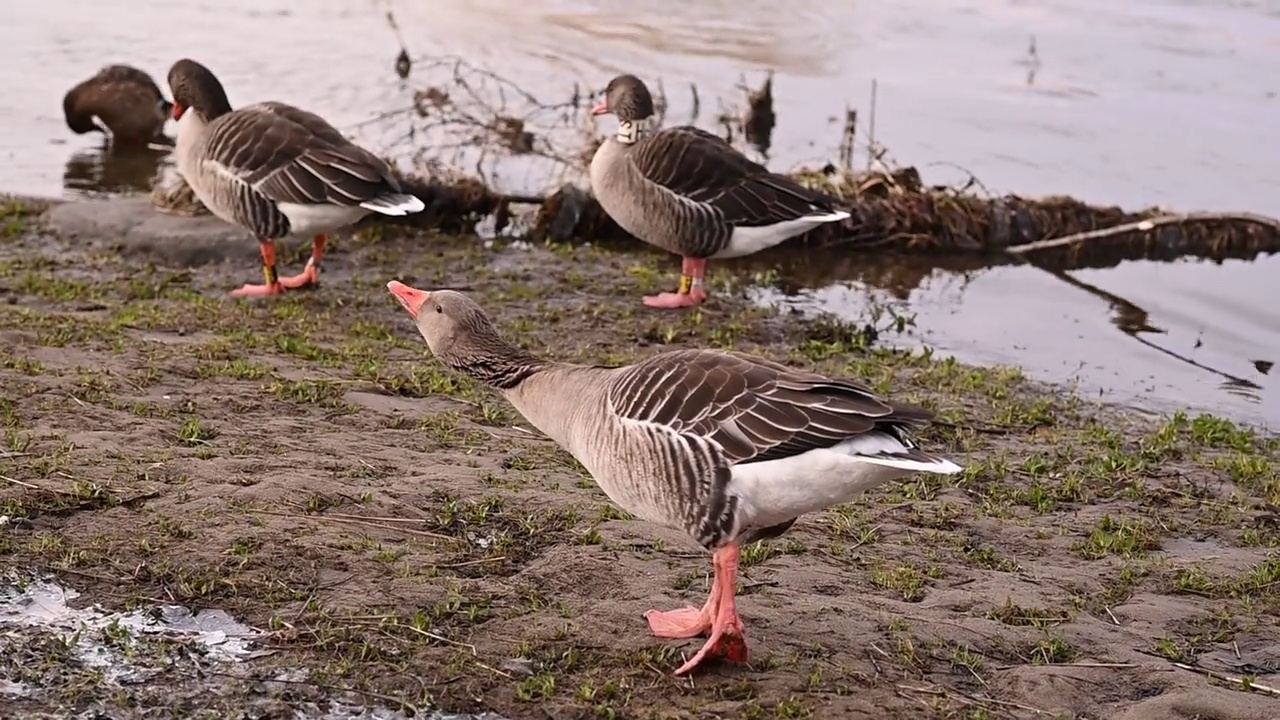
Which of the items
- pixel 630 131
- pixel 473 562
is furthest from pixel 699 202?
pixel 473 562

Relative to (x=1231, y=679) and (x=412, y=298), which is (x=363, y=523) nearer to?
(x=412, y=298)

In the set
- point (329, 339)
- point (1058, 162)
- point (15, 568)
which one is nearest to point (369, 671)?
point (15, 568)

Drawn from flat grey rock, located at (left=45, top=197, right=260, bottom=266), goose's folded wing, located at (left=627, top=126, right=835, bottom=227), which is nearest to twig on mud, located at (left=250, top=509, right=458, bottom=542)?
goose's folded wing, located at (left=627, top=126, right=835, bottom=227)

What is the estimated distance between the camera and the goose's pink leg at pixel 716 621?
4.58 metres

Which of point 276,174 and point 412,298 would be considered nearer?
point 412,298

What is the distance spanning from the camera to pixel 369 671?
443 cm

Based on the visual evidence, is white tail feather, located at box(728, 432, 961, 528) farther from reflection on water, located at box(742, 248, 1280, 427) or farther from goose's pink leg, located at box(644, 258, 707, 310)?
goose's pink leg, located at box(644, 258, 707, 310)

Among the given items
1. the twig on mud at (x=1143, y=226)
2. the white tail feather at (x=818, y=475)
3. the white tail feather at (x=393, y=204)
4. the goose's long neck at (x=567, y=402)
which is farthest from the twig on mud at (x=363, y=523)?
the twig on mud at (x=1143, y=226)

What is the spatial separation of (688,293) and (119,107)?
732 cm

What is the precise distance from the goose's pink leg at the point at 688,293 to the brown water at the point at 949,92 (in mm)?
1097

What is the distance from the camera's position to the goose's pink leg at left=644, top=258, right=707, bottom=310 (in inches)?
389

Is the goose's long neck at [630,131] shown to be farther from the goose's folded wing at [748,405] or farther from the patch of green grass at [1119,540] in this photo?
the goose's folded wing at [748,405]

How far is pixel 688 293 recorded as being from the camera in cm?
1010

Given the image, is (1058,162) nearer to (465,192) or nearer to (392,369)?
(465,192)
